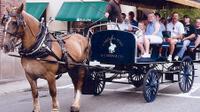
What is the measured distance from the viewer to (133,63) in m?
9.38

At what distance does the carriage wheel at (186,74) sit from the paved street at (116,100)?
177 mm

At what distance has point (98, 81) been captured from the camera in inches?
402

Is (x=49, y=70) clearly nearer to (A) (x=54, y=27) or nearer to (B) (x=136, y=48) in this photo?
(B) (x=136, y=48)

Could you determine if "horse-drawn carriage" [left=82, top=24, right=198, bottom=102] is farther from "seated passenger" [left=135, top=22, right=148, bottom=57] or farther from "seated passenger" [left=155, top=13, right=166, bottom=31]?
"seated passenger" [left=155, top=13, right=166, bottom=31]

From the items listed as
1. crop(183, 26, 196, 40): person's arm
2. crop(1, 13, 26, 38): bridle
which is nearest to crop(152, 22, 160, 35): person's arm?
crop(183, 26, 196, 40): person's arm

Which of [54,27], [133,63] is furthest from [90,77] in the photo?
[54,27]

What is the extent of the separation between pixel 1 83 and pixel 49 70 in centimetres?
563

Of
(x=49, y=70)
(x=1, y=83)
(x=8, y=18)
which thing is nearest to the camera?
(x=8, y=18)

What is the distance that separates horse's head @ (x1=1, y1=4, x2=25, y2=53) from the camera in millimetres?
7109

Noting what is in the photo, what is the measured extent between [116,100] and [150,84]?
0.89 m

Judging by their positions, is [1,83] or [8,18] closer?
[8,18]

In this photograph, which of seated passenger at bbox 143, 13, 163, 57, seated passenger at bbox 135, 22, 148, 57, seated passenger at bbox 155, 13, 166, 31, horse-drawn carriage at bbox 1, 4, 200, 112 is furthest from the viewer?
seated passenger at bbox 155, 13, 166, 31

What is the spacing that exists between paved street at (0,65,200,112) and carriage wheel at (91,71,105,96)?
0.49 ft

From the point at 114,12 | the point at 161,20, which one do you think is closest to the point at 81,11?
the point at 161,20
